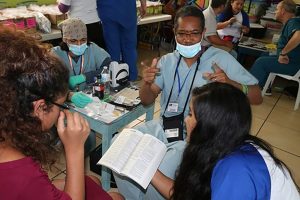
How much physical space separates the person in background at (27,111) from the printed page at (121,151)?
292 millimetres

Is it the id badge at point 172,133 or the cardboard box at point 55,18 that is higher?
the cardboard box at point 55,18

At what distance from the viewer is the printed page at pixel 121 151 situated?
47.7 inches

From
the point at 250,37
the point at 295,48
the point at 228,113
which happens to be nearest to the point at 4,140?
the point at 228,113

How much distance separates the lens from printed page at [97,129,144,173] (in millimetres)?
1211

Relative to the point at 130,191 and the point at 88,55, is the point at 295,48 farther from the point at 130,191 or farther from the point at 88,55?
the point at 130,191

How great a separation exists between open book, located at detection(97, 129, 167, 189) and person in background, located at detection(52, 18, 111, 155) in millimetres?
556

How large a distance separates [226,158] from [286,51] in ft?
9.41

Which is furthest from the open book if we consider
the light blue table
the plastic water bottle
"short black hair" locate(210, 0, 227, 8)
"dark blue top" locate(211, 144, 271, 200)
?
"short black hair" locate(210, 0, 227, 8)

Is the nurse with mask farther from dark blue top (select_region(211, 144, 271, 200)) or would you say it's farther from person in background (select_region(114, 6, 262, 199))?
dark blue top (select_region(211, 144, 271, 200))

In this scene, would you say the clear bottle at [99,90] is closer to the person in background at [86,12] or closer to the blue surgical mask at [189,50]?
the blue surgical mask at [189,50]

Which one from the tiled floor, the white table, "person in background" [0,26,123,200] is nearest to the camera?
"person in background" [0,26,123,200]

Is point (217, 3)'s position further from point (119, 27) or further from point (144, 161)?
point (144, 161)

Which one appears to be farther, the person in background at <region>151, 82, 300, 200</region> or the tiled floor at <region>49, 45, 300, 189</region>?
the tiled floor at <region>49, 45, 300, 189</region>

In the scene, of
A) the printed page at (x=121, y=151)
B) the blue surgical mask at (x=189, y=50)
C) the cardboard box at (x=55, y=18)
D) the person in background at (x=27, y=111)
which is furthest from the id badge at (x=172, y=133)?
the cardboard box at (x=55, y=18)
